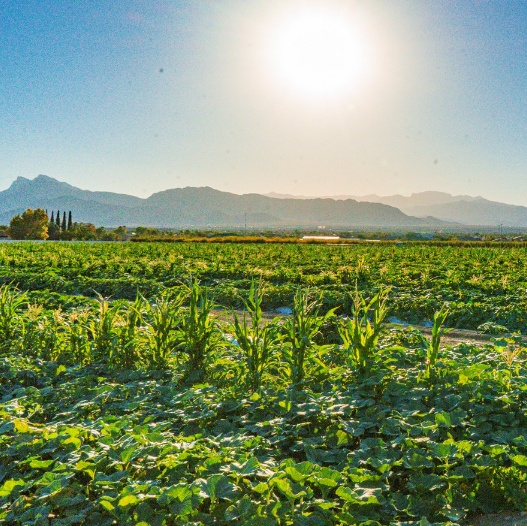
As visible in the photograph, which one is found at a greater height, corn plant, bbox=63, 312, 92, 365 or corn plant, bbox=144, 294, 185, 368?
corn plant, bbox=144, 294, 185, 368

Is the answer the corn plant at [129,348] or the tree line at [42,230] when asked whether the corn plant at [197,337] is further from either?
the tree line at [42,230]

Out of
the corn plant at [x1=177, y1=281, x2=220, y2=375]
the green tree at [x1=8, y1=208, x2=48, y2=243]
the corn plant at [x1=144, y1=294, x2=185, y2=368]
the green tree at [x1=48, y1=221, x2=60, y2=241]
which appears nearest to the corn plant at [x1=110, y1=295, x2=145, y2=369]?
the corn plant at [x1=144, y1=294, x2=185, y2=368]

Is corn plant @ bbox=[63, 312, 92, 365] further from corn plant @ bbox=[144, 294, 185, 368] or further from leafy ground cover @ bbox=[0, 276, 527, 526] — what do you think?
corn plant @ bbox=[144, 294, 185, 368]

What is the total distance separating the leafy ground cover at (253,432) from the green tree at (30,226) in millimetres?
56389

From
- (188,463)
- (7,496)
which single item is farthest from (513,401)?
(7,496)

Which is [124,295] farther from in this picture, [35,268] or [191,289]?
[191,289]

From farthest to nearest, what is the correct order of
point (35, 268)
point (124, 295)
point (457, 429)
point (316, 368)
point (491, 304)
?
point (35, 268)
point (124, 295)
point (491, 304)
point (316, 368)
point (457, 429)

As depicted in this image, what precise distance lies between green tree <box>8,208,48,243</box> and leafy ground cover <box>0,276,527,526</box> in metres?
56.4

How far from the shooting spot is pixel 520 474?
2863 millimetres

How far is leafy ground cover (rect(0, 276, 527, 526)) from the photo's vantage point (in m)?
2.52

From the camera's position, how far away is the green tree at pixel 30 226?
179 feet

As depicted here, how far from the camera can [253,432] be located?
3.52 meters

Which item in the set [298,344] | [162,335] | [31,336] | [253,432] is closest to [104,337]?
[162,335]

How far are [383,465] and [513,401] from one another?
62.5 inches
